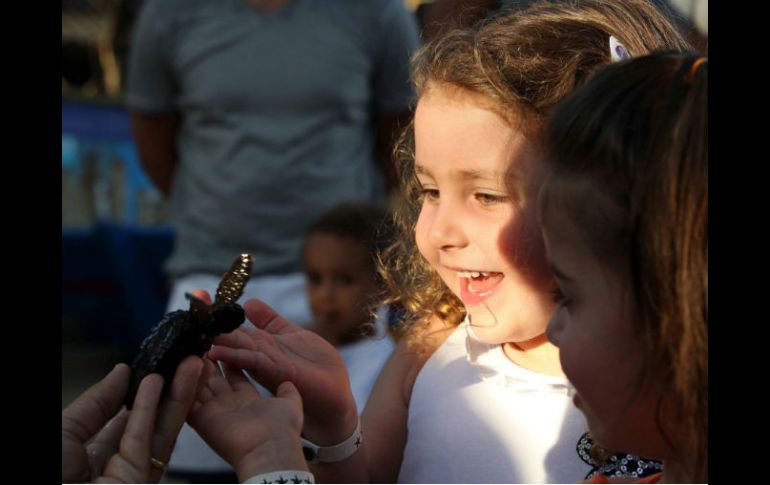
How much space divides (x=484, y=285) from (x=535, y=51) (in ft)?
1.32

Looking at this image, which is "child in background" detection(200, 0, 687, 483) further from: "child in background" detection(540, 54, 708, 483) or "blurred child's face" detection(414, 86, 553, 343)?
"child in background" detection(540, 54, 708, 483)

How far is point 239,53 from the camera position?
3.13 m

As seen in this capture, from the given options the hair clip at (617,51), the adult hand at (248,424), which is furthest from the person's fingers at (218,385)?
the hair clip at (617,51)

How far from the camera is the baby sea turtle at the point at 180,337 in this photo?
1.40 m

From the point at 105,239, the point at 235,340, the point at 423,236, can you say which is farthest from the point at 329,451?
the point at 105,239

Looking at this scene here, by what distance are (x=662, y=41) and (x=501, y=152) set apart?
0.39 meters

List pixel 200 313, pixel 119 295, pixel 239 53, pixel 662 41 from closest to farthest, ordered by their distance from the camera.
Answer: pixel 200 313 < pixel 662 41 < pixel 239 53 < pixel 119 295

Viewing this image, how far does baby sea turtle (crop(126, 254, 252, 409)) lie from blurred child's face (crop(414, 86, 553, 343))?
0.39 metres

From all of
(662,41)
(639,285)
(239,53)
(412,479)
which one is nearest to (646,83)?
(639,285)

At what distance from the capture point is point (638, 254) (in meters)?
1.21

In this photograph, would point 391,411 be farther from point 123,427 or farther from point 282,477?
point 123,427

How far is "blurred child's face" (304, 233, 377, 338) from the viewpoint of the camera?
3.28 metres

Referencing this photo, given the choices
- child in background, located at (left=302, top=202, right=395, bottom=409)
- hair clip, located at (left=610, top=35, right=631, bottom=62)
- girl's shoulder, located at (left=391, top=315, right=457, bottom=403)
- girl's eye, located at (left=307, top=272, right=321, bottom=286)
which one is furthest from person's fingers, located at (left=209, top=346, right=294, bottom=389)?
girl's eye, located at (left=307, top=272, right=321, bottom=286)

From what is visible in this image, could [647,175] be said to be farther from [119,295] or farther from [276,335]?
[119,295]
